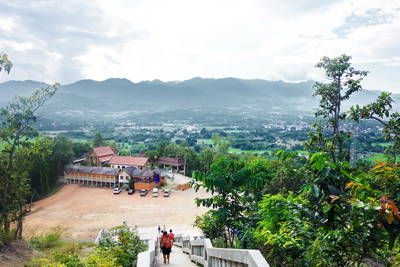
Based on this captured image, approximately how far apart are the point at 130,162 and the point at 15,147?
27415 millimetres

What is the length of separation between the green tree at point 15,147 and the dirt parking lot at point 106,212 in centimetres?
748

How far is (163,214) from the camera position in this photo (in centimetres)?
2705

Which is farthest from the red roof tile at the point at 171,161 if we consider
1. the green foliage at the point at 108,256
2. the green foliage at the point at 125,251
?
the green foliage at the point at 125,251

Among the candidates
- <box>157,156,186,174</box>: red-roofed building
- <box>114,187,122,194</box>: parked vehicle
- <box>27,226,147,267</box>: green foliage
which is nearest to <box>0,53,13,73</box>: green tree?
<box>27,226,147,267</box>: green foliage

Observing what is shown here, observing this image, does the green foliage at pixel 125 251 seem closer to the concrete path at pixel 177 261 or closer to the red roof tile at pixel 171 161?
the concrete path at pixel 177 261

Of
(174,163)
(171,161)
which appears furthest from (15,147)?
(171,161)

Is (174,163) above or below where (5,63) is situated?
below

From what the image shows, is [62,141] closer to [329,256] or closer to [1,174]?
[1,174]

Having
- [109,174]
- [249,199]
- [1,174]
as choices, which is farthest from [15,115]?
[109,174]

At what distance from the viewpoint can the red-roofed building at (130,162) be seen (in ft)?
136

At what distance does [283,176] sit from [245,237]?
16.3 m

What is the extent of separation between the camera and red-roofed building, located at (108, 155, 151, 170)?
41.4 m

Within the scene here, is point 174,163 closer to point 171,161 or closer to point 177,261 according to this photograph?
point 171,161

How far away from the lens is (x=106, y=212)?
28.0 m
